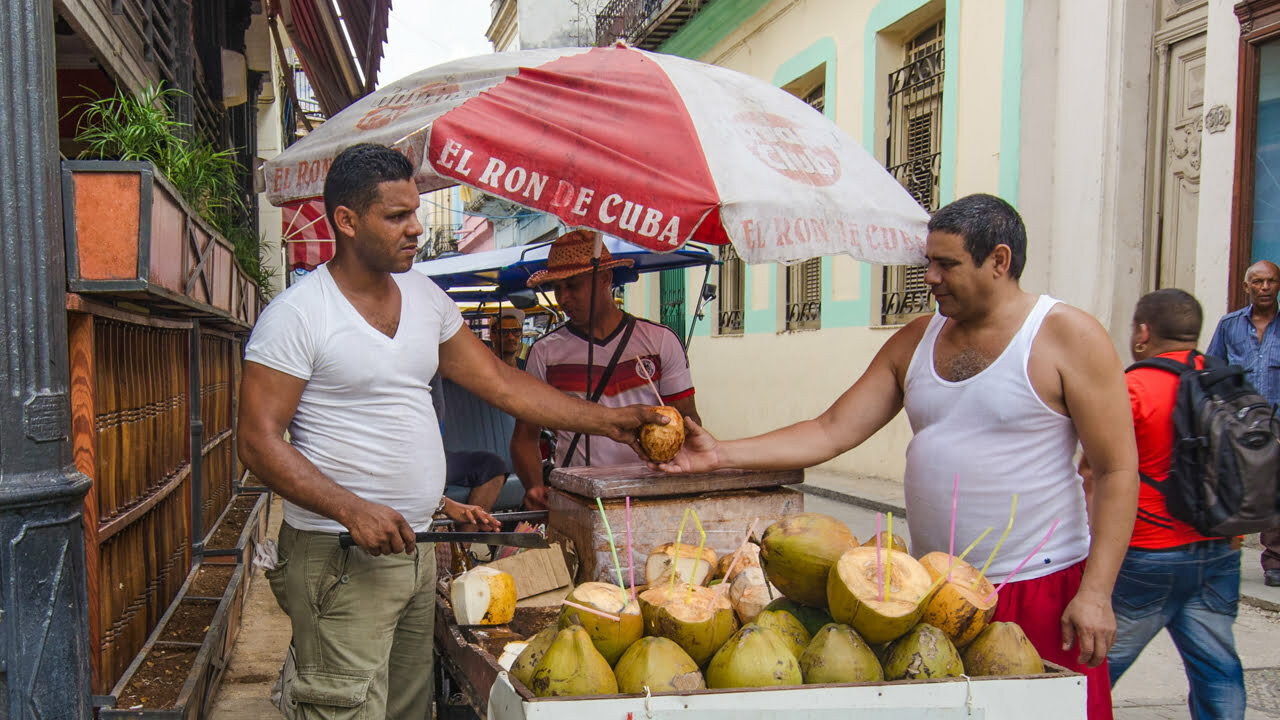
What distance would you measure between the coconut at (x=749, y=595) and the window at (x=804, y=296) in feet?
32.3

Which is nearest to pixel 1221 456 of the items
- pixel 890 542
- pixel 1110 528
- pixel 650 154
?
pixel 1110 528

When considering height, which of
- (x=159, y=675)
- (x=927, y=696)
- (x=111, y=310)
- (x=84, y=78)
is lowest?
(x=159, y=675)

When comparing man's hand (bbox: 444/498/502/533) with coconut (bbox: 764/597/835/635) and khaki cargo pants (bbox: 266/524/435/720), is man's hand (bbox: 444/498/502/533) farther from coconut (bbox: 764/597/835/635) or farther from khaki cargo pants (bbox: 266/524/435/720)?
coconut (bbox: 764/597/835/635)

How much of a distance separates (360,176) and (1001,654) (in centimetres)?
193

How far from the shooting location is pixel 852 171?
3287mm

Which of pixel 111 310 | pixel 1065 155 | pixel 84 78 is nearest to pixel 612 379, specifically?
pixel 111 310

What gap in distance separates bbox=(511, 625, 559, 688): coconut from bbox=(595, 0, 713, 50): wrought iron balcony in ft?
46.3

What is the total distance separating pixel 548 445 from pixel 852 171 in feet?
16.8

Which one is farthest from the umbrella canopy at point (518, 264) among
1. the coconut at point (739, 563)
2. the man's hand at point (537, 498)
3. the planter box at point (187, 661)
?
the coconut at point (739, 563)

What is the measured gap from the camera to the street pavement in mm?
4367

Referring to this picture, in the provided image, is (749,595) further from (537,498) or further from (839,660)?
(537,498)

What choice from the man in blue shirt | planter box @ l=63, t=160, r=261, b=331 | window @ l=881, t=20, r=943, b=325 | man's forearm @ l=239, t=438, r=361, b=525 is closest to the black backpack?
man's forearm @ l=239, t=438, r=361, b=525

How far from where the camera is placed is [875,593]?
1947 mm

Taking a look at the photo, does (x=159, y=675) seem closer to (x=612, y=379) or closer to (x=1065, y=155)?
(x=612, y=379)
